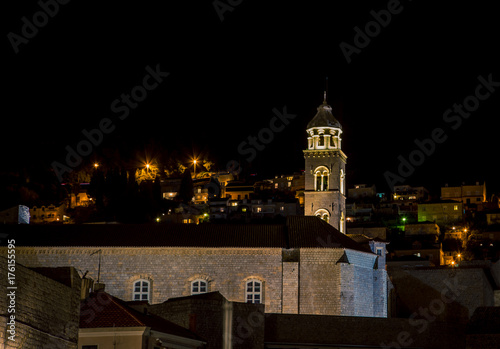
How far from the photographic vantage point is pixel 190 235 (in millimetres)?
42531

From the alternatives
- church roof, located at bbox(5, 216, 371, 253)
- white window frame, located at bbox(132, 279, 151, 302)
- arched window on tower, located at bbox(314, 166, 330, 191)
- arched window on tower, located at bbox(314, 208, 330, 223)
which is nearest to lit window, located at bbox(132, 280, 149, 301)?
white window frame, located at bbox(132, 279, 151, 302)

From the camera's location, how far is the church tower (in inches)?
2047

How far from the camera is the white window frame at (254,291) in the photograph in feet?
132

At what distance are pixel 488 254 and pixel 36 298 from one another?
69.5m

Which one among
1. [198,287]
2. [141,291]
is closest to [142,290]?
[141,291]

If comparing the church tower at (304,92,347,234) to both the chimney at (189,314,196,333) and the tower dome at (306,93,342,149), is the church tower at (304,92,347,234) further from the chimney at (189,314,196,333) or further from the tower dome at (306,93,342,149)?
the chimney at (189,314,196,333)

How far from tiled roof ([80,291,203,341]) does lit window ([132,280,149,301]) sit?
12.7 meters

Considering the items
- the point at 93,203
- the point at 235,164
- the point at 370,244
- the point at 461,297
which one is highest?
the point at 235,164

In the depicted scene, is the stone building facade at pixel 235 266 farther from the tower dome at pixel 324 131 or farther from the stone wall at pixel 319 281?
the tower dome at pixel 324 131

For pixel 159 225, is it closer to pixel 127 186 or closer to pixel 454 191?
pixel 127 186

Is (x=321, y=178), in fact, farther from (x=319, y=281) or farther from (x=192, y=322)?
(x=192, y=322)

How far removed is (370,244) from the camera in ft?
153

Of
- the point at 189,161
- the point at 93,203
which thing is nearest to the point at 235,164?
the point at 189,161

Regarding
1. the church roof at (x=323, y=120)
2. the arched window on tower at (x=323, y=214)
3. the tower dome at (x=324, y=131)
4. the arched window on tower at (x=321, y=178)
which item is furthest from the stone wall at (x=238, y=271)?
the church roof at (x=323, y=120)
